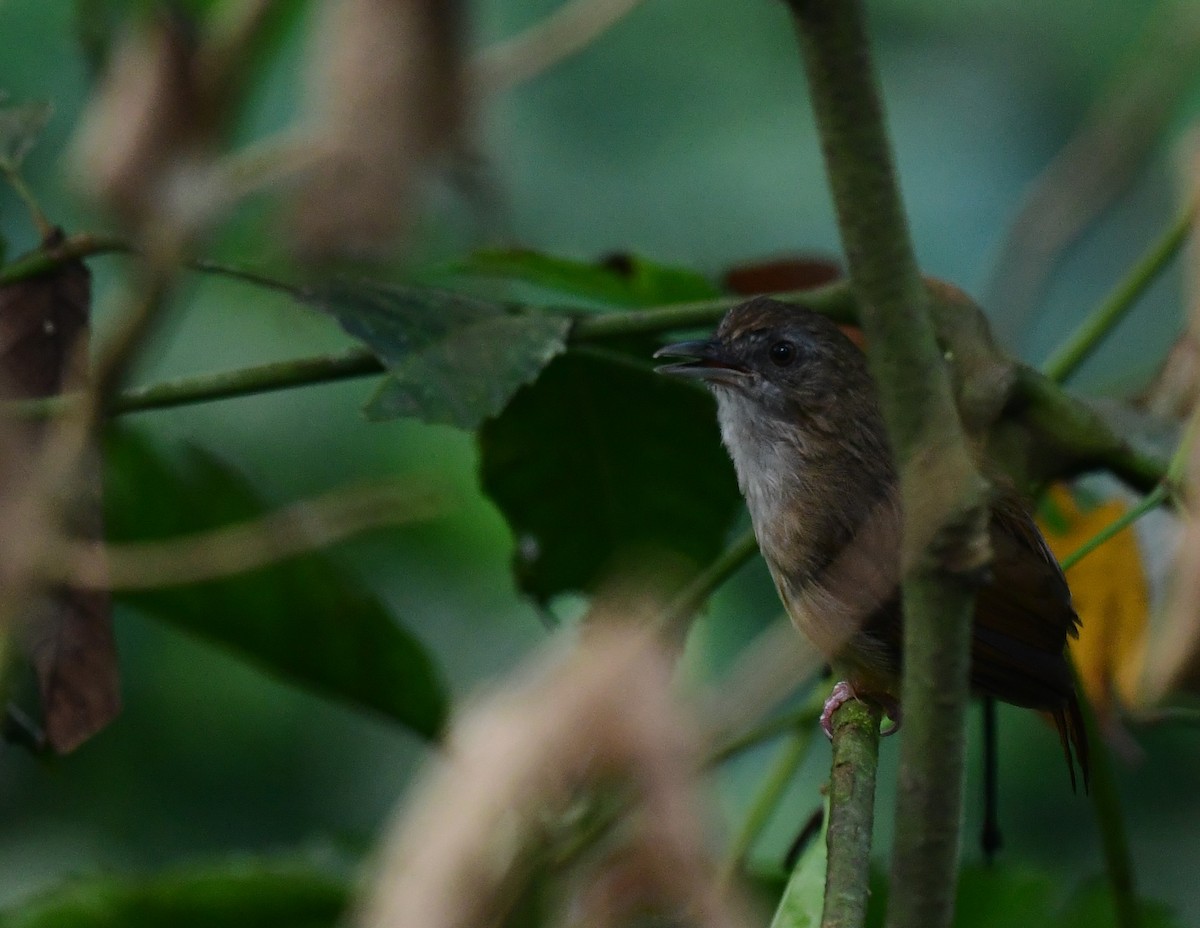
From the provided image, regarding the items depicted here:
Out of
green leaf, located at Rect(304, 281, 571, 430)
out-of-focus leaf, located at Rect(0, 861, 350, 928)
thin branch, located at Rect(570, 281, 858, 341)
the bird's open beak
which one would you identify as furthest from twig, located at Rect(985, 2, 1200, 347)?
out-of-focus leaf, located at Rect(0, 861, 350, 928)

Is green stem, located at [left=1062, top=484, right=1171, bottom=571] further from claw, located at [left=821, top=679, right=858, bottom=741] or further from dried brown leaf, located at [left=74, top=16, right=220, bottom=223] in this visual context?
dried brown leaf, located at [left=74, top=16, right=220, bottom=223]

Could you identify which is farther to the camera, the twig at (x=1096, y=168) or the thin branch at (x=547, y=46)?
the twig at (x=1096, y=168)

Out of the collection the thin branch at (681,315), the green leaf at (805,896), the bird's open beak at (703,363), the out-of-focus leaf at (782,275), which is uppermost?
the out-of-focus leaf at (782,275)

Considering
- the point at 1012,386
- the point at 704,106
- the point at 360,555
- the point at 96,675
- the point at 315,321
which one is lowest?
the point at 96,675

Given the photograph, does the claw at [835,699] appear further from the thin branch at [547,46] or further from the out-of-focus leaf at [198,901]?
the thin branch at [547,46]

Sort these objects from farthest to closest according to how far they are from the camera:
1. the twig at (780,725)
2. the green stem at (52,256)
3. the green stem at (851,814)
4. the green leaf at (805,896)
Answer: the twig at (780,725), the green stem at (52,256), the green leaf at (805,896), the green stem at (851,814)

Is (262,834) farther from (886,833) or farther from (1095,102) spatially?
(1095,102)

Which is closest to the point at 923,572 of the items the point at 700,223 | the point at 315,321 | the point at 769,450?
the point at 769,450

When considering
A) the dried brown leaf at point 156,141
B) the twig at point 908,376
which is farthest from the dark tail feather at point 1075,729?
the dried brown leaf at point 156,141
